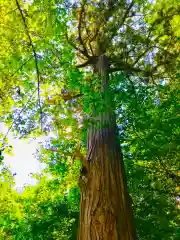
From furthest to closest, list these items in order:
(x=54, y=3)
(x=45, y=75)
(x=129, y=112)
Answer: (x=129, y=112)
(x=45, y=75)
(x=54, y=3)

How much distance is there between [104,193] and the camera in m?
3.58

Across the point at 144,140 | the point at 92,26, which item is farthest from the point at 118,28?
the point at 144,140

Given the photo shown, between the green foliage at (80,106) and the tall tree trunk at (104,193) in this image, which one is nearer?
the tall tree trunk at (104,193)

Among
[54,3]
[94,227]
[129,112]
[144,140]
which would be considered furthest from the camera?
[129,112]

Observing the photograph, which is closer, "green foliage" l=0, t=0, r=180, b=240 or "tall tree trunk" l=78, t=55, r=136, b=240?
"tall tree trunk" l=78, t=55, r=136, b=240

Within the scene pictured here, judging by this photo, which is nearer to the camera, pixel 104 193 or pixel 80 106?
pixel 104 193

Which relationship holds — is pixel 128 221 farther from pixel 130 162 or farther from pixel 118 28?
pixel 118 28

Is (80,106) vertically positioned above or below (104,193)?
above

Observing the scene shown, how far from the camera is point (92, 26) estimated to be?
768cm

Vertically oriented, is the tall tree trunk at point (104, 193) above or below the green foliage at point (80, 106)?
below

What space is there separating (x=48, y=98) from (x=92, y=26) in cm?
410

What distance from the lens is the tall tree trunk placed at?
3.23m

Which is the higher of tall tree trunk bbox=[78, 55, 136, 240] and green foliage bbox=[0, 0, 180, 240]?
green foliage bbox=[0, 0, 180, 240]

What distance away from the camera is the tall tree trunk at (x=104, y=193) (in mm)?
3230
